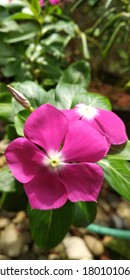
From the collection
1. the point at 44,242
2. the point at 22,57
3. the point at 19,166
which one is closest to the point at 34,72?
the point at 22,57

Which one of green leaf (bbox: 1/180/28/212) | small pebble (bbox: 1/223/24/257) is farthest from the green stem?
green leaf (bbox: 1/180/28/212)

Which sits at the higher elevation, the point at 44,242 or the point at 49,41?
the point at 49,41

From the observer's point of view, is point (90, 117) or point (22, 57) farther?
point (22, 57)

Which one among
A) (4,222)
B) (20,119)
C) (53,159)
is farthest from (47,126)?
(4,222)

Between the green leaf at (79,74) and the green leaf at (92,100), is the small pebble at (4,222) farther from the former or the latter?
the green leaf at (92,100)

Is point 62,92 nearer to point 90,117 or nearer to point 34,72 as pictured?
Result: point 90,117

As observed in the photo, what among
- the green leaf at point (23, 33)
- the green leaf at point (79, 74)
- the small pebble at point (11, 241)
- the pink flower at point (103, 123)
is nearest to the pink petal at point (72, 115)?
the pink flower at point (103, 123)

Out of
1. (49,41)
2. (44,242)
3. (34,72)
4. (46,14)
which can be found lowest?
(44,242)
